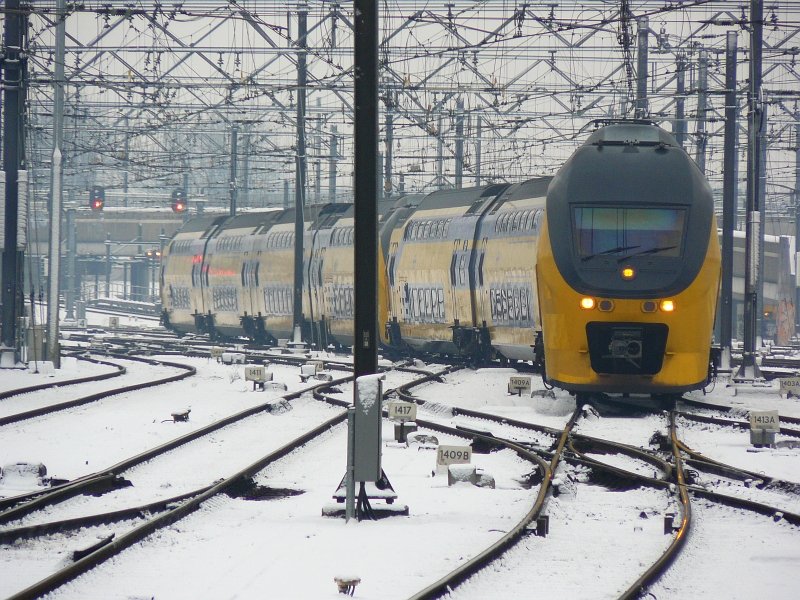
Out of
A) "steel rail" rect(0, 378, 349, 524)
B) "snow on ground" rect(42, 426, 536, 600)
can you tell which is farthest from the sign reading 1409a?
"steel rail" rect(0, 378, 349, 524)

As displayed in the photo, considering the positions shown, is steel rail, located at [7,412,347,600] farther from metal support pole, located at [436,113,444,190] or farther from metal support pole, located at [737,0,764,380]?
metal support pole, located at [436,113,444,190]

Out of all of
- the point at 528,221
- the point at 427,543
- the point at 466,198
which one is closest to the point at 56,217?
the point at 466,198

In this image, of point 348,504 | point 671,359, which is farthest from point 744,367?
point 348,504

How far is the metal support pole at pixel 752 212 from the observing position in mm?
27281

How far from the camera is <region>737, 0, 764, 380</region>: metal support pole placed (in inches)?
1074

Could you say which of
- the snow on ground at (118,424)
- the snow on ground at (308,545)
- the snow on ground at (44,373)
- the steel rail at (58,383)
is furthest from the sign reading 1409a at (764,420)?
the snow on ground at (44,373)

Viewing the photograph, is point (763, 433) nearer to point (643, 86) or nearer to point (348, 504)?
point (348, 504)

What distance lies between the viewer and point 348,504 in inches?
445

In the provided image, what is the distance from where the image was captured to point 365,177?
12.1 meters

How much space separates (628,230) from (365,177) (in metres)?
7.71

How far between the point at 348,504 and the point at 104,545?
2.35 m

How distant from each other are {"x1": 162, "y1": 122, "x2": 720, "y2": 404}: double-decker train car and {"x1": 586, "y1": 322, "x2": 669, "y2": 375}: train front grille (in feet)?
0.06

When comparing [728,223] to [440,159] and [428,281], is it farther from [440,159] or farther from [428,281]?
[440,159]

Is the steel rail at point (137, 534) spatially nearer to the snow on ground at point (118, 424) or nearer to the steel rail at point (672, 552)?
the snow on ground at point (118, 424)
